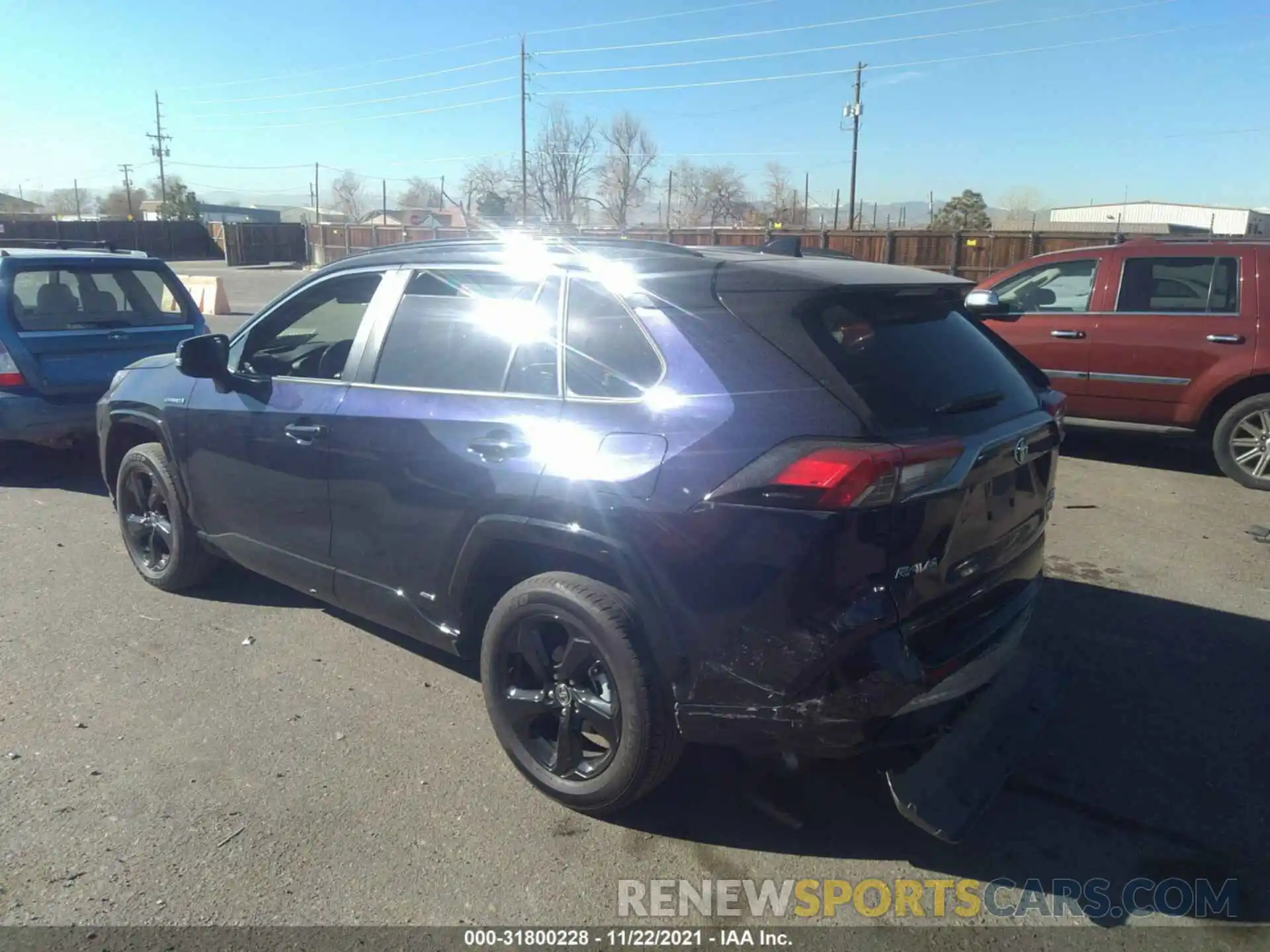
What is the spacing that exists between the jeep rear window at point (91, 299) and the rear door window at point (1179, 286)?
7951 millimetres

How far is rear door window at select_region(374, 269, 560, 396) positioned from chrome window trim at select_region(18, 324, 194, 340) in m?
4.70

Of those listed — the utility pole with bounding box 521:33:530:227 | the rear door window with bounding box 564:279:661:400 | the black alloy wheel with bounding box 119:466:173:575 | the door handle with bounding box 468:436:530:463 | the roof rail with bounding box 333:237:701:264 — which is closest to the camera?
the rear door window with bounding box 564:279:661:400

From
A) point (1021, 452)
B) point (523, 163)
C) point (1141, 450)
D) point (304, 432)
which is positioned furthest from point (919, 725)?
point (523, 163)

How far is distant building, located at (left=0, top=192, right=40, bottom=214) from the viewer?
9694cm

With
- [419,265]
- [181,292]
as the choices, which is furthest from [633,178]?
[419,265]

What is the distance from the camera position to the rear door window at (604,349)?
2.96m

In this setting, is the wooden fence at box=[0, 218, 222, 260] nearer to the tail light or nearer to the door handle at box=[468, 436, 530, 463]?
the door handle at box=[468, 436, 530, 463]

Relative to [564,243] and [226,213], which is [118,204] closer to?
[226,213]

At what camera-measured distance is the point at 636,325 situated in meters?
3.02

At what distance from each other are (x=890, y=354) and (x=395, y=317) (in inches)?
78.5

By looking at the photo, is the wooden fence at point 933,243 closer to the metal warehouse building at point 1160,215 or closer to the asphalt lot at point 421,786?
the asphalt lot at point 421,786

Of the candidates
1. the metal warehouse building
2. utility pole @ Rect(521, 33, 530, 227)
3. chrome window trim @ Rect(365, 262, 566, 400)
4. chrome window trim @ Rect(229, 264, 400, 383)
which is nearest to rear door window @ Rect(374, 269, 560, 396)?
chrome window trim @ Rect(365, 262, 566, 400)

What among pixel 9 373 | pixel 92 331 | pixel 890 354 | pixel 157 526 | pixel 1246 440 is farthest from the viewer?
pixel 92 331

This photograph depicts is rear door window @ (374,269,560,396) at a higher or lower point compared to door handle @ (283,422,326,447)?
higher
